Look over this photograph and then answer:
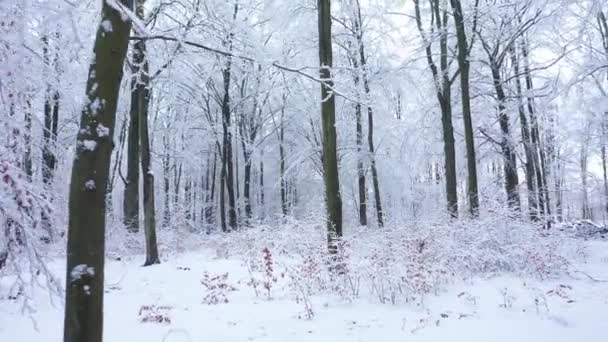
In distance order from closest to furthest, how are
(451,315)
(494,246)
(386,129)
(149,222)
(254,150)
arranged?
(451,315)
(494,246)
(149,222)
(386,129)
(254,150)

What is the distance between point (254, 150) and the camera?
2186 centimetres

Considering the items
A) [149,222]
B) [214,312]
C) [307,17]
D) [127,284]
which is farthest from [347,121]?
[214,312]

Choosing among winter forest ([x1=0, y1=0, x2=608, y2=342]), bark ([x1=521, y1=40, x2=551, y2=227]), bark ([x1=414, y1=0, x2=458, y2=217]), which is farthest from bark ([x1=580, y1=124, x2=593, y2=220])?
bark ([x1=414, y1=0, x2=458, y2=217])

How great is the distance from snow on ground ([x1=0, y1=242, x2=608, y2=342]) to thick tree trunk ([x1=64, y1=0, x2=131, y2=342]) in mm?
1337

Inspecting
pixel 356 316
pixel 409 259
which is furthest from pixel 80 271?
pixel 409 259

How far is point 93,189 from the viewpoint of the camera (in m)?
2.66

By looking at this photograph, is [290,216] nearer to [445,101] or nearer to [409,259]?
[409,259]

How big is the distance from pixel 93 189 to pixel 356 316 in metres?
3.48

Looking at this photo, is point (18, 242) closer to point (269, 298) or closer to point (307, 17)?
point (269, 298)

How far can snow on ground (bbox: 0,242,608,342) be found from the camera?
431 centimetres

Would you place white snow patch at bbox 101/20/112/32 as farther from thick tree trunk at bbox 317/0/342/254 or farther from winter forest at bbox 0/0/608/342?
thick tree trunk at bbox 317/0/342/254

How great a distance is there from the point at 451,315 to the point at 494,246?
11.0 feet

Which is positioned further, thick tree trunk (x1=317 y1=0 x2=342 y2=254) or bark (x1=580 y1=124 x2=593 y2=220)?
bark (x1=580 y1=124 x2=593 y2=220)

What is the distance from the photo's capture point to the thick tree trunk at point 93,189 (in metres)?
2.61
